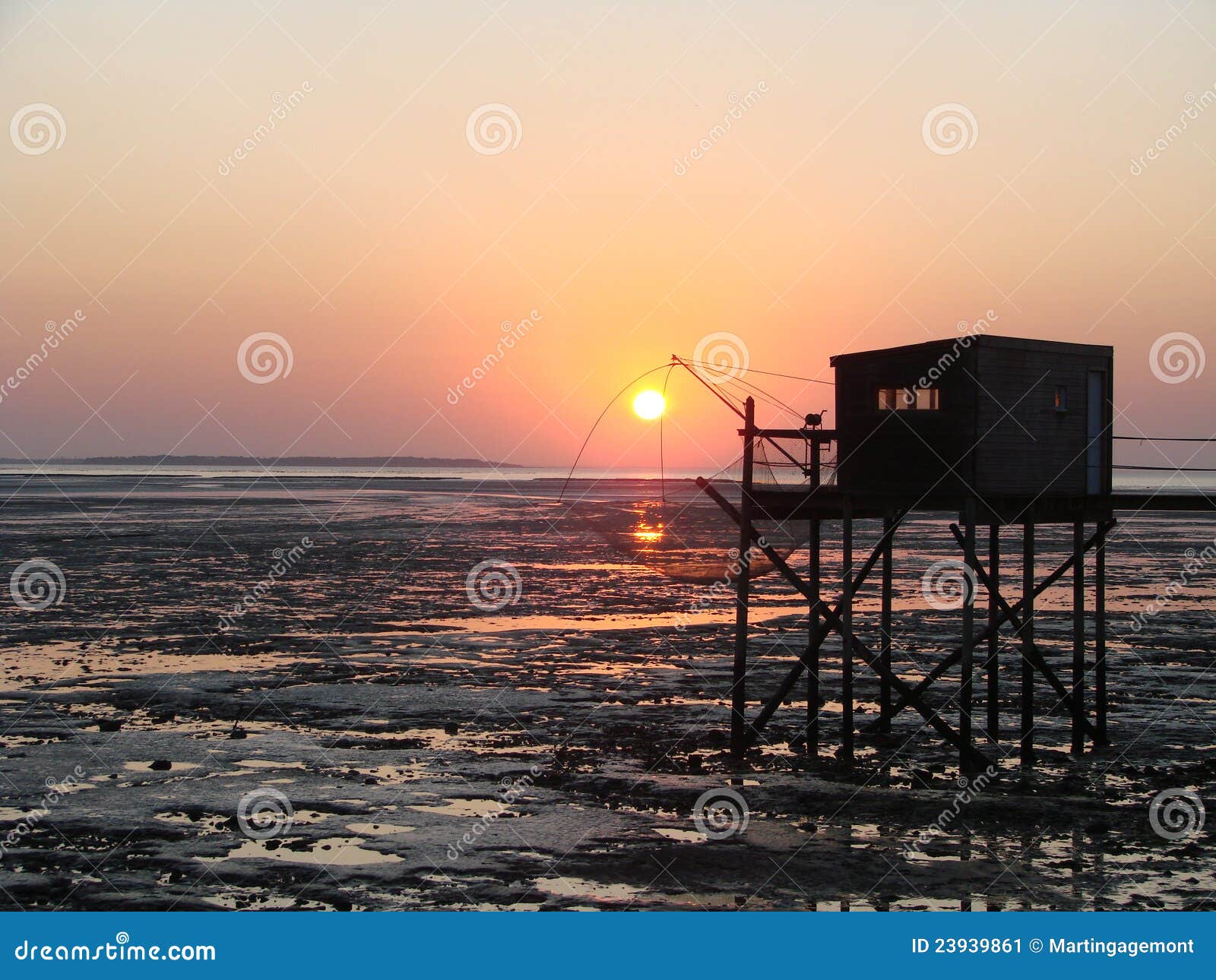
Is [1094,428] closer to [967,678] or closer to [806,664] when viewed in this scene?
[967,678]

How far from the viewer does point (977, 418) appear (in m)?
18.8

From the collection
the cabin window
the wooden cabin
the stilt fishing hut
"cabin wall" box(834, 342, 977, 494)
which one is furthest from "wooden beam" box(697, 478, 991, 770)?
the cabin window

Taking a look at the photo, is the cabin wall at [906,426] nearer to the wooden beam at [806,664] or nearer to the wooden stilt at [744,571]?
the wooden beam at [806,664]

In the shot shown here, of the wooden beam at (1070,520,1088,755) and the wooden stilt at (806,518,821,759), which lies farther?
the wooden beam at (1070,520,1088,755)

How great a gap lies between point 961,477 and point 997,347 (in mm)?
2236

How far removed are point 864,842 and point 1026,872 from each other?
Answer: 1972mm

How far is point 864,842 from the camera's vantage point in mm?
14750

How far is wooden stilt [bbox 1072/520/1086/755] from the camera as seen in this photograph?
1955 centimetres

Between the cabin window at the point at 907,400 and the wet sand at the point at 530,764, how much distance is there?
229 inches

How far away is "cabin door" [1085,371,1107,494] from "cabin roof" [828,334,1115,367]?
486 millimetres

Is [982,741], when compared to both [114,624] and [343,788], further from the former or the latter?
[114,624]

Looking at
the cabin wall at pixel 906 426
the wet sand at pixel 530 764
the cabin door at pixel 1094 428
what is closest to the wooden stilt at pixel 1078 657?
the wet sand at pixel 530 764

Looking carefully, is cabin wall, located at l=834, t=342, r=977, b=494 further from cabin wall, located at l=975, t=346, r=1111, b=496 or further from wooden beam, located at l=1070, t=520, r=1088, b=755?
wooden beam, located at l=1070, t=520, r=1088, b=755
